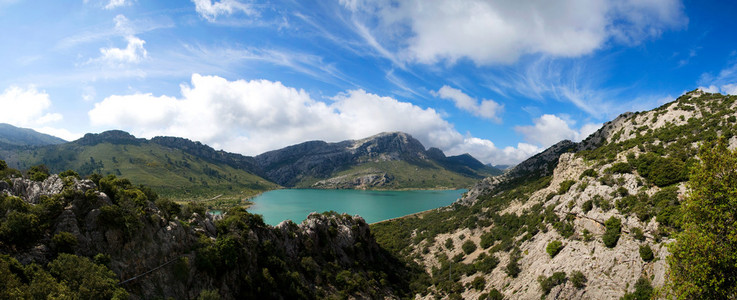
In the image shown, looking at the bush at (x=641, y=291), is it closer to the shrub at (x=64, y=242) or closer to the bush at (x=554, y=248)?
the bush at (x=554, y=248)

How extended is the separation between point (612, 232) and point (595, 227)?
155 inches

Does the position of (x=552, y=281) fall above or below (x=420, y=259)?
above

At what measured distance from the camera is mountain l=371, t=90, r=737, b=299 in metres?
28.1

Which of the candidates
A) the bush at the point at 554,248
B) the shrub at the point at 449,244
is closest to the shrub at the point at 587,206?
the bush at the point at 554,248

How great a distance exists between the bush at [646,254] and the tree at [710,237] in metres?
11.4

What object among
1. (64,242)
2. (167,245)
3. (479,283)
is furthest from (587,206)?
(64,242)

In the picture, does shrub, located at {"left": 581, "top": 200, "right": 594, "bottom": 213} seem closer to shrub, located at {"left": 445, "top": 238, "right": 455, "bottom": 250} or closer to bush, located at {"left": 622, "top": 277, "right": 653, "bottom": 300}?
bush, located at {"left": 622, "top": 277, "right": 653, "bottom": 300}

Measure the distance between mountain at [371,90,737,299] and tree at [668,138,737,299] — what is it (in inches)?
50.8

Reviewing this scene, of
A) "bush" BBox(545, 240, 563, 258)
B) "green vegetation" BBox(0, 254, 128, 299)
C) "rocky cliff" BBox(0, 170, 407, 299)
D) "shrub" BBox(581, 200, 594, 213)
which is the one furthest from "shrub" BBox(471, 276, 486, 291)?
"green vegetation" BBox(0, 254, 128, 299)

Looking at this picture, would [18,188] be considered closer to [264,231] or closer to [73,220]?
[73,220]

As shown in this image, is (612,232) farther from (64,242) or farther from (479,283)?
(64,242)

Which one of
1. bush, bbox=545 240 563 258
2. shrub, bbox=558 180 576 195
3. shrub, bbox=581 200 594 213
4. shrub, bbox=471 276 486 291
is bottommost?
shrub, bbox=471 276 486 291

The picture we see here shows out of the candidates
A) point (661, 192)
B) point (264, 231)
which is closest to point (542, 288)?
point (661, 192)

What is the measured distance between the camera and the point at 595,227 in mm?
35000
